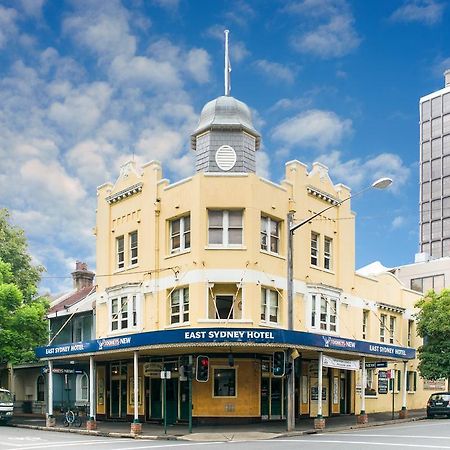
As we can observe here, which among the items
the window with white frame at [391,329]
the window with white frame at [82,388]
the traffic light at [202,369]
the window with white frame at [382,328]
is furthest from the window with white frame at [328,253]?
the window with white frame at [82,388]

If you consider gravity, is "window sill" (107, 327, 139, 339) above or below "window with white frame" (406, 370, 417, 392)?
above

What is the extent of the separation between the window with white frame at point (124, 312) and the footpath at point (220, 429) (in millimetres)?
4442

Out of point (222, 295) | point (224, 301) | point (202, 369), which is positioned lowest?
point (202, 369)

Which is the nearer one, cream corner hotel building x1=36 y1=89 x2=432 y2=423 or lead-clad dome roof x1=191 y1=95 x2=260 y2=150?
cream corner hotel building x1=36 y1=89 x2=432 y2=423

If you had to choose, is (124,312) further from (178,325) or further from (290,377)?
(290,377)

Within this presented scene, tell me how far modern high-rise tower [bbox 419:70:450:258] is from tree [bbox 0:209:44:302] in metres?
80.5

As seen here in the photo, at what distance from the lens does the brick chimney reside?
52.8m

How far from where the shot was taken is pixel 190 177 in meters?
33.1

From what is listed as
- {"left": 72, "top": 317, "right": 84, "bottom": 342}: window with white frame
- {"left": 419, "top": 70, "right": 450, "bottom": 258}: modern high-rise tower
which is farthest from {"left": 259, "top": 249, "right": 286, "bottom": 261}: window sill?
{"left": 419, "top": 70, "right": 450, "bottom": 258}: modern high-rise tower

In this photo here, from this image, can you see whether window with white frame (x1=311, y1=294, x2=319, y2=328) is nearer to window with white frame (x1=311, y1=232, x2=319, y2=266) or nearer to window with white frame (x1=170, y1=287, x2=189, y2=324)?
window with white frame (x1=311, y1=232, x2=319, y2=266)

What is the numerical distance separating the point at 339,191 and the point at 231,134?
21.7 ft

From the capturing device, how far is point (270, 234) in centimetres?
3362

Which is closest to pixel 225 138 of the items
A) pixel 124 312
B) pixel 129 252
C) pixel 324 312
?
pixel 129 252

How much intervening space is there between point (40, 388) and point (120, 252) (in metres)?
15.7
